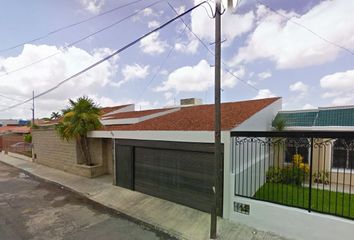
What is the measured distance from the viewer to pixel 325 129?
998 cm

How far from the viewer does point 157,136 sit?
8.49 metres

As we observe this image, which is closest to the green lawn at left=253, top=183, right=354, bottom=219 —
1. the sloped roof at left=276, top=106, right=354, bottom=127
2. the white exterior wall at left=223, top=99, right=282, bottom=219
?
the white exterior wall at left=223, top=99, right=282, bottom=219

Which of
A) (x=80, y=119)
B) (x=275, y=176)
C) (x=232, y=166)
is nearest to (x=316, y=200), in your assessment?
(x=275, y=176)

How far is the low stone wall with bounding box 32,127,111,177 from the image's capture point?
1308cm

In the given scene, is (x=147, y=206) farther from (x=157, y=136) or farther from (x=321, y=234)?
(x=321, y=234)

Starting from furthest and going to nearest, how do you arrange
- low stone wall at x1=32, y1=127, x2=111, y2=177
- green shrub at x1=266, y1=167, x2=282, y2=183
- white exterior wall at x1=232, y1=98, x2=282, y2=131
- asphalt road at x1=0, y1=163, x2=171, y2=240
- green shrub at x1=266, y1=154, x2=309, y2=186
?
low stone wall at x1=32, y1=127, x2=111, y2=177, green shrub at x1=266, y1=167, x2=282, y2=183, green shrub at x1=266, y1=154, x2=309, y2=186, white exterior wall at x1=232, y1=98, x2=282, y2=131, asphalt road at x1=0, y1=163, x2=171, y2=240

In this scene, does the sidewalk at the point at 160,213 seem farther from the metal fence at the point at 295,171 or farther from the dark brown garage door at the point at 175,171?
the metal fence at the point at 295,171

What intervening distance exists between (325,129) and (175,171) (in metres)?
7.10

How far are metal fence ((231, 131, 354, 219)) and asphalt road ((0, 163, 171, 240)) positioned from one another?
136 inches

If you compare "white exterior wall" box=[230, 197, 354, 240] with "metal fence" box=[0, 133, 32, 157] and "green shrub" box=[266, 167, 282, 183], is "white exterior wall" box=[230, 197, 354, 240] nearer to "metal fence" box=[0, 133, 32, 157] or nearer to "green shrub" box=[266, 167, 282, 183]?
"green shrub" box=[266, 167, 282, 183]

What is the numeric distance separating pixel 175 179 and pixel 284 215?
3656mm

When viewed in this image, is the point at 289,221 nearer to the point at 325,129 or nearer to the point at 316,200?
the point at 316,200

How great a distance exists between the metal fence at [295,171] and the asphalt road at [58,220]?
136 inches

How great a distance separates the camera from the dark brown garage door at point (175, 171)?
717cm
